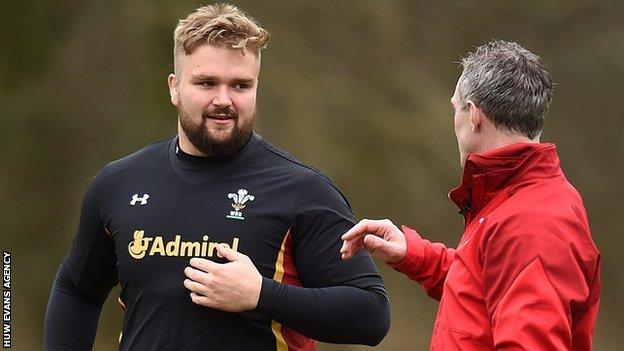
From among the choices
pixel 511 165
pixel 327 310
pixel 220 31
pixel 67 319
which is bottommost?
pixel 67 319

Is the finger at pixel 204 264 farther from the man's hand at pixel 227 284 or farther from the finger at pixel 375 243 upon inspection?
the finger at pixel 375 243

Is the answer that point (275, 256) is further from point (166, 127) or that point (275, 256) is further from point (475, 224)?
point (166, 127)

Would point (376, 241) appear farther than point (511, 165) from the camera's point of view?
Yes

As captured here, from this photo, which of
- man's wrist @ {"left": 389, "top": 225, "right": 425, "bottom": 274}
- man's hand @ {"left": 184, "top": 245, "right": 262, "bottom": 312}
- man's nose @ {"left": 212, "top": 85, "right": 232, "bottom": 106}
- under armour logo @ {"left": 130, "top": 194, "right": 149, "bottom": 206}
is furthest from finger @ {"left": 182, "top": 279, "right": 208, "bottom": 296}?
man's wrist @ {"left": 389, "top": 225, "right": 425, "bottom": 274}

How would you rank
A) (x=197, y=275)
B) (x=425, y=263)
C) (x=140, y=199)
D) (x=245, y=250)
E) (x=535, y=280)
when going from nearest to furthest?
(x=535, y=280) < (x=197, y=275) < (x=245, y=250) < (x=140, y=199) < (x=425, y=263)

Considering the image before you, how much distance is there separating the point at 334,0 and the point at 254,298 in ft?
14.7

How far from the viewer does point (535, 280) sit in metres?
2.60

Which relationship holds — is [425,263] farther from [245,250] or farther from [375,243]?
[245,250]

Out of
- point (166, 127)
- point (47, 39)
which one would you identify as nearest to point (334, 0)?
point (166, 127)

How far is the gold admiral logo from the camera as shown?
308 cm

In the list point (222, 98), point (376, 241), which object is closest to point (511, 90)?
point (376, 241)

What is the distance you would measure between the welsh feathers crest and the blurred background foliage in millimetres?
4040

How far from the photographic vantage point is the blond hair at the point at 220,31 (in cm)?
315

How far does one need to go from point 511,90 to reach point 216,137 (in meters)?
Answer: 0.78
